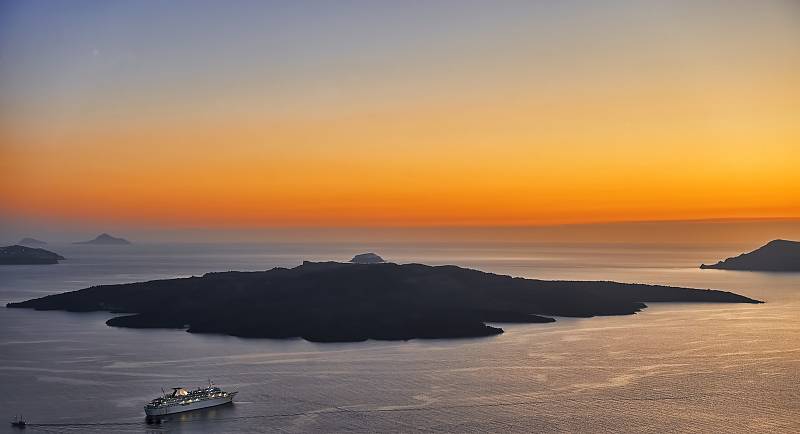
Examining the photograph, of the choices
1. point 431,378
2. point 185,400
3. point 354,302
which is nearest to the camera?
point 185,400

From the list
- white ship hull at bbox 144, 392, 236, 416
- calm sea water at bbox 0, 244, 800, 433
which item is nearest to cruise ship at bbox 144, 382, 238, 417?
white ship hull at bbox 144, 392, 236, 416

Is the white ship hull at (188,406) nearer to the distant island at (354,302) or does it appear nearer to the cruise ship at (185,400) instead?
the cruise ship at (185,400)

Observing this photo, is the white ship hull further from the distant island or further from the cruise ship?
the distant island

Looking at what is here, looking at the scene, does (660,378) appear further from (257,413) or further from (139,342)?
(139,342)

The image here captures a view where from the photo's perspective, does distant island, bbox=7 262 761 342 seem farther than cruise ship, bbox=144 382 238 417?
Yes

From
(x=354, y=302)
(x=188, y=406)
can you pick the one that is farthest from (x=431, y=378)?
(x=354, y=302)

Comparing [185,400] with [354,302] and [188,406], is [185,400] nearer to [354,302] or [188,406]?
[188,406]

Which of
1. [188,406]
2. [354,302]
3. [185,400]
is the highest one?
[354,302]

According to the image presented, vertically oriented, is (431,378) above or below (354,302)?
below
